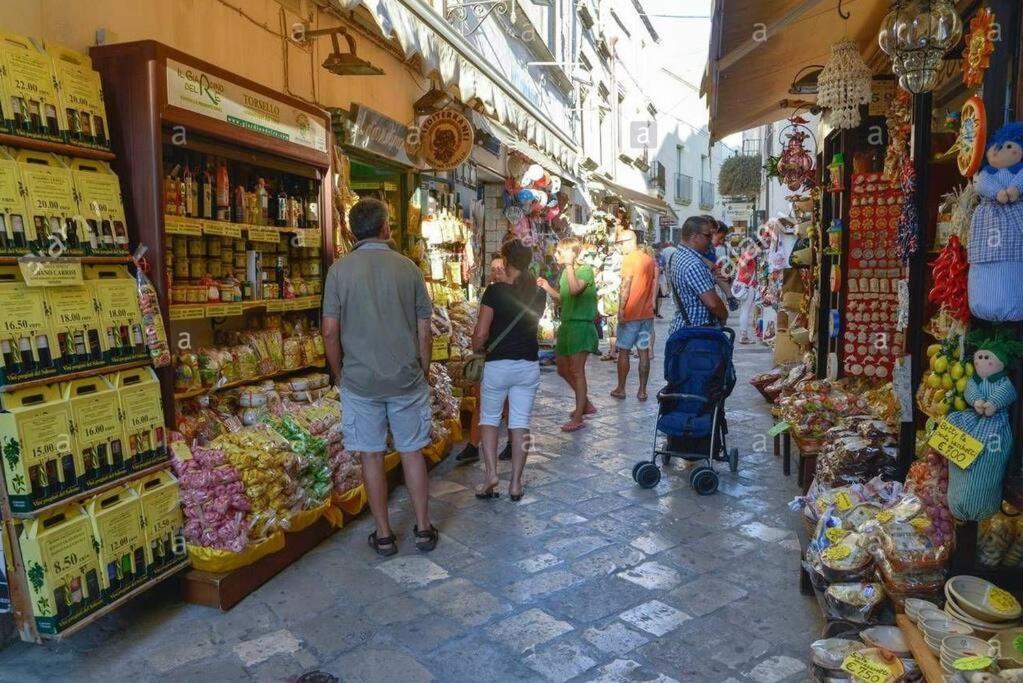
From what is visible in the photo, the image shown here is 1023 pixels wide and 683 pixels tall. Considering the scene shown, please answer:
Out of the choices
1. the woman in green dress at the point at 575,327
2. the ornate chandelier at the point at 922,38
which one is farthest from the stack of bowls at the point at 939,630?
the woman in green dress at the point at 575,327

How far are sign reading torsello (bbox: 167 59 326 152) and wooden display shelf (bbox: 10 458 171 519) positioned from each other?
1.74m

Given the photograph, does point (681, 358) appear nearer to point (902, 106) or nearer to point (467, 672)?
point (902, 106)

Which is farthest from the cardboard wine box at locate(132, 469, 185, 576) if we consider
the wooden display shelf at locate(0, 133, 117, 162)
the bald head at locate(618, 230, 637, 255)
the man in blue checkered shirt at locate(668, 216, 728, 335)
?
the bald head at locate(618, 230, 637, 255)

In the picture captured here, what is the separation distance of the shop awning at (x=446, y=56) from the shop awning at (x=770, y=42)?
1.90 meters

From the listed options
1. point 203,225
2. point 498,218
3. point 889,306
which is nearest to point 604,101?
point 498,218

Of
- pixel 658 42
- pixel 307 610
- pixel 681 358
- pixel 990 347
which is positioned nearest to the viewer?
pixel 990 347

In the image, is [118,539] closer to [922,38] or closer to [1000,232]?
[1000,232]

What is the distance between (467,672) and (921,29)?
3143mm

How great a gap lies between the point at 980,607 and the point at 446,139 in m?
6.20

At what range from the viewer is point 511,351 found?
5062 millimetres

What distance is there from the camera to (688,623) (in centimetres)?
350

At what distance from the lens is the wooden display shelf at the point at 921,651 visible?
2.38 m

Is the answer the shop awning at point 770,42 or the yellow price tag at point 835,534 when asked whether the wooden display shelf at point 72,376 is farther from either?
the shop awning at point 770,42

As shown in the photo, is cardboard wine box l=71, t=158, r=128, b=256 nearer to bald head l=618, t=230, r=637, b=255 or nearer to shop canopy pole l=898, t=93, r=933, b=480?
shop canopy pole l=898, t=93, r=933, b=480
